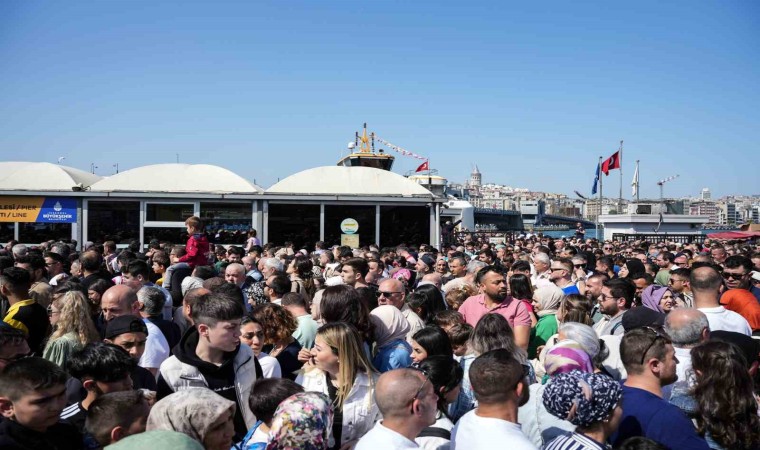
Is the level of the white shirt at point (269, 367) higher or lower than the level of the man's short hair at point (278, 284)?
lower

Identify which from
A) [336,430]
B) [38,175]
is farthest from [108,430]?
[38,175]

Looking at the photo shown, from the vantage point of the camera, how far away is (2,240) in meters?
16.9

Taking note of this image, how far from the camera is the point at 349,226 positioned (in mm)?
18281

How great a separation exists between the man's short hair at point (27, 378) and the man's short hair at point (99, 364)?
461 millimetres

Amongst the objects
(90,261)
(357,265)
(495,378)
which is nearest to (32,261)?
(90,261)

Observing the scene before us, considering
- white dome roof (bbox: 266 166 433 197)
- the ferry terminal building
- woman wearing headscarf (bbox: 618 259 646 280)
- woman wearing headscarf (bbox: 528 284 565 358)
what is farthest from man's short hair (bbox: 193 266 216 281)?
white dome roof (bbox: 266 166 433 197)

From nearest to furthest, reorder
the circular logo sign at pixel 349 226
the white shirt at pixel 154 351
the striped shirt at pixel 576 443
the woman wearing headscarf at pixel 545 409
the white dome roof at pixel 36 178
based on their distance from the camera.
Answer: the striped shirt at pixel 576 443 < the woman wearing headscarf at pixel 545 409 < the white shirt at pixel 154 351 < the white dome roof at pixel 36 178 < the circular logo sign at pixel 349 226

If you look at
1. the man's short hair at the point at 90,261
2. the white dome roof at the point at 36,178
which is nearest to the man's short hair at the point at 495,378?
the man's short hair at the point at 90,261

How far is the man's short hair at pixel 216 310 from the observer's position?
3693 millimetres

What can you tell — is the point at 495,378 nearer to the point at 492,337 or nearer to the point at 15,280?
the point at 492,337

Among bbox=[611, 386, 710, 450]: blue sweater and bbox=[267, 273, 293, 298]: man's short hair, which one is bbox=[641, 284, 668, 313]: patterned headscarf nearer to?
bbox=[611, 386, 710, 450]: blue sweater

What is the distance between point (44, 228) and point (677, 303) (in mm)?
16814

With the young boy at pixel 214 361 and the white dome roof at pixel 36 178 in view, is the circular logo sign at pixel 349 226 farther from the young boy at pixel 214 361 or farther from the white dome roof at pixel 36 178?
the young boy at pixel 214 361

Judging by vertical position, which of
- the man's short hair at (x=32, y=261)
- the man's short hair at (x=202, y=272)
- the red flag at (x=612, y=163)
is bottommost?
the man's short hair at (x=202, y=272)
